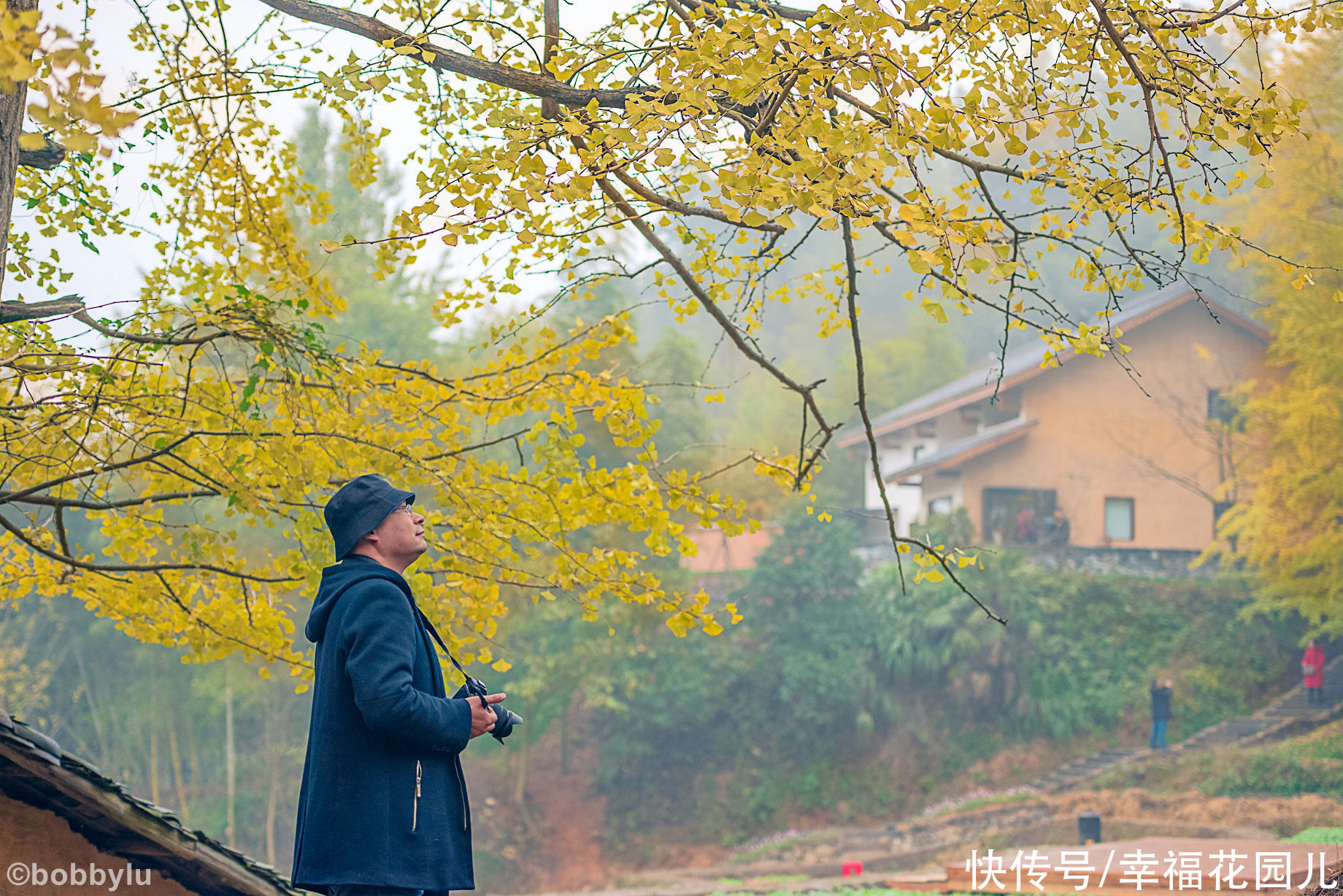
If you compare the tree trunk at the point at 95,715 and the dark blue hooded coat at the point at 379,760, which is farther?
the tree trunk at the point at 95,715

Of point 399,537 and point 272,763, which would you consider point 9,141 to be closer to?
point 399,537

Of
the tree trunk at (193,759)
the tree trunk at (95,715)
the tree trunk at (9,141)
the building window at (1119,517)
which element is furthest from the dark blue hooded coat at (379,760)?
the tree trunk at (95,715)

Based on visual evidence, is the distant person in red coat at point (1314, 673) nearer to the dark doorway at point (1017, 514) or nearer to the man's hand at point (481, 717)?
the dark doorway at point (1017, 514)

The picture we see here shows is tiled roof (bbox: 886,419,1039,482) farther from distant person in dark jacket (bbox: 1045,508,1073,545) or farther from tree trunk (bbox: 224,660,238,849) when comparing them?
tree trunk (bbox: 224,660,238,849)

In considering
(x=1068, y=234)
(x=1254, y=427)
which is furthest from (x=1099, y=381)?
(x=1068, y=234)

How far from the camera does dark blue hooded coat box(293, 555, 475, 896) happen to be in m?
2.12

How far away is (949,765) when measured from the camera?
57.5 ft

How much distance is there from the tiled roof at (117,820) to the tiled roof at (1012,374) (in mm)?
14066

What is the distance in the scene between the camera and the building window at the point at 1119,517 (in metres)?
19.5

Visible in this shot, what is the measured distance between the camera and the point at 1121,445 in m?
19.7

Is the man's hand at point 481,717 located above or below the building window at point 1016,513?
below

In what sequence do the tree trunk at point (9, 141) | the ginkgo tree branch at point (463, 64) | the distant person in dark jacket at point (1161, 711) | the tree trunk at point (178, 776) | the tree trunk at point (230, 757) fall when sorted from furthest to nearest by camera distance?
1. the tree trunk at point (178, 776)
2. the tree trunk at point (230, 757)
3. the distant person in dark jacket at point (1161, 711)
4. the ginkgo tree branch at point (463, 64)
5. the tree trunk at point (9, 141)

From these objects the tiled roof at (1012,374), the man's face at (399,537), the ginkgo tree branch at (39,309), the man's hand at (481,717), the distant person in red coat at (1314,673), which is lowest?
the distant person in red coat at (1314,673)

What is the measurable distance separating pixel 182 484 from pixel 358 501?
218cm
